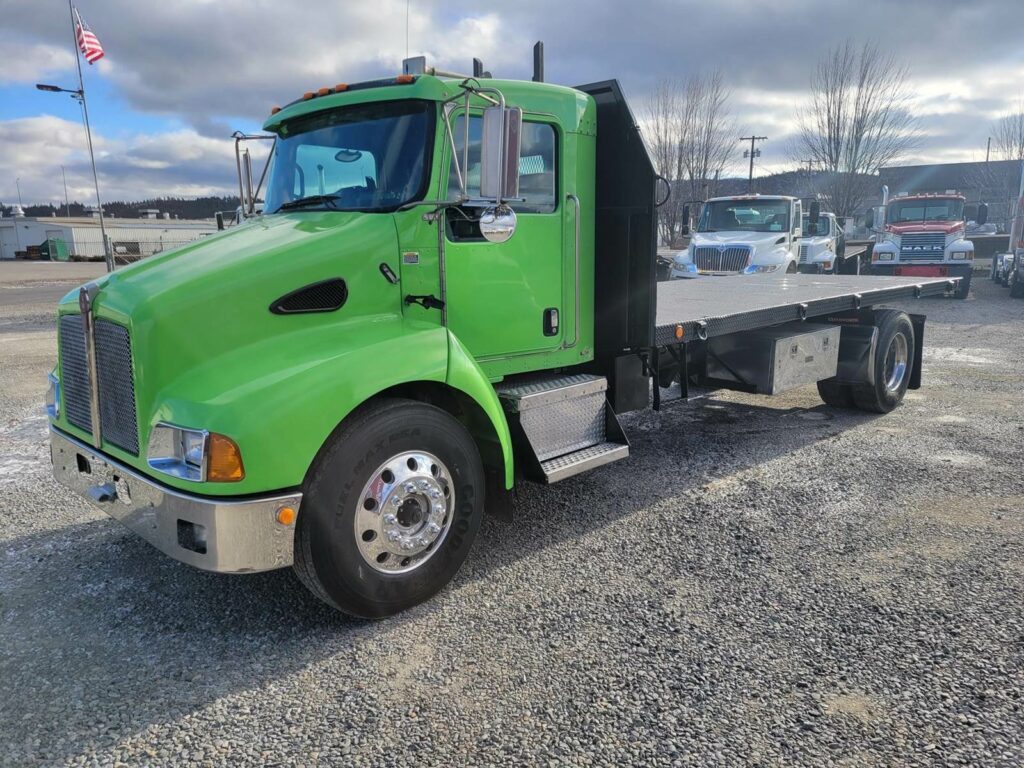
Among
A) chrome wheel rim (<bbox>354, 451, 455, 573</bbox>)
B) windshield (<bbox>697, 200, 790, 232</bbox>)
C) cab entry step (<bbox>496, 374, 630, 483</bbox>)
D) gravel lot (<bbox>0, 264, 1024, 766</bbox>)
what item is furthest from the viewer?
windshield (<bbox>697, 200, 790, 232</bbox>)

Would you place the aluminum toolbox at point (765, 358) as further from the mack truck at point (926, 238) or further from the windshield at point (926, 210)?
the windshield at point (926, 210)

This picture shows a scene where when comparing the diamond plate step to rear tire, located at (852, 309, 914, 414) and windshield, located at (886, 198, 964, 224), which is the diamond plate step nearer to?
rear tire, located at (852, 309, 914, 414)

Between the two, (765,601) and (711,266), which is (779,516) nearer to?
(765,601)

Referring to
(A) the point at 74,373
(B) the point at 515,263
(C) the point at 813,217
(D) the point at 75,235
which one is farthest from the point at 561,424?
(D) the point at 75,235

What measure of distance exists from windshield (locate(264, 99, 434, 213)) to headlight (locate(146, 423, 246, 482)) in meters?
1.48

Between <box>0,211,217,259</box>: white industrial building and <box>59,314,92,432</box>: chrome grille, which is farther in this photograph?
<box>0,211,217,259</box>: white industrial building

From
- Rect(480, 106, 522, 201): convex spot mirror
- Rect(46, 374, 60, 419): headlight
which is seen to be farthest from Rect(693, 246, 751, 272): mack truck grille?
Rect(46, 374, 60, 419): headlight

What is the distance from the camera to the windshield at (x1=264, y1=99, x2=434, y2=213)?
3748 mm

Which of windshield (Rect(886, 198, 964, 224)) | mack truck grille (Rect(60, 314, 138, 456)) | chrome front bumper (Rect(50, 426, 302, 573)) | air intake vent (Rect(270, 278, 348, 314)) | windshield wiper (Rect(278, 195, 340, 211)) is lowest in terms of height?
chrome front bumper (Rect(50, 426, 302, 573))

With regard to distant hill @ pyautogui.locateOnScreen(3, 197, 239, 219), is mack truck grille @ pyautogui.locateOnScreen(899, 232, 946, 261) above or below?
below

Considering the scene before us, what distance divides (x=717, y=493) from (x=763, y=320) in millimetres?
1639

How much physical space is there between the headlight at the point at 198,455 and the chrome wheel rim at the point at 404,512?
62 cm

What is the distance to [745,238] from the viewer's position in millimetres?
15602

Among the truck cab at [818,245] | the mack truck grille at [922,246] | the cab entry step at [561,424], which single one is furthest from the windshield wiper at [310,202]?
the mack truck grille at [922,246]
